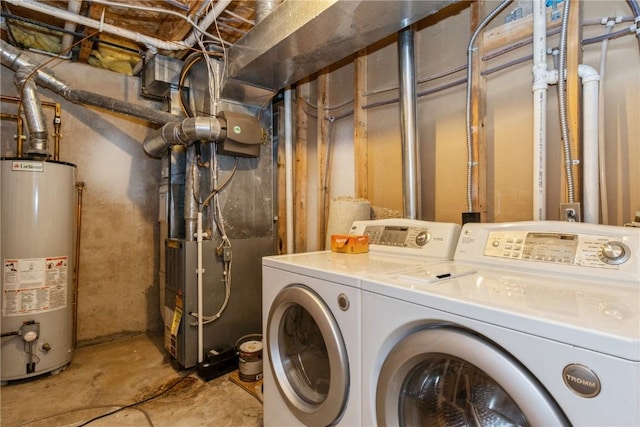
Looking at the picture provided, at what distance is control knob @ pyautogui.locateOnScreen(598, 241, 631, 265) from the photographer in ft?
3.02

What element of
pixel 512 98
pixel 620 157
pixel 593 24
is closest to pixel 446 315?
pixel 620 157

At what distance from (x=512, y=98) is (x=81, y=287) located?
3.35 metres

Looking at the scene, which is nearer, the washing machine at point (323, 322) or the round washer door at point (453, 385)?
the round washer door at point (453, 385)

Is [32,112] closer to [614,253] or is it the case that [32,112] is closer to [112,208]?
[112,208]

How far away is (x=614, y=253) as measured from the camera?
94cm

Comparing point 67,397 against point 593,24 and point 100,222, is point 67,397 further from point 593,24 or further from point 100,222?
point 593,24

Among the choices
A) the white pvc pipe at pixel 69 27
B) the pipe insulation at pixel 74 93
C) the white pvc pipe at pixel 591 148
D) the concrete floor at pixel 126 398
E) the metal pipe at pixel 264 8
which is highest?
the white pvc pipe at pixel 69 27

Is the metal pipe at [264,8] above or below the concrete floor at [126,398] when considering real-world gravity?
above

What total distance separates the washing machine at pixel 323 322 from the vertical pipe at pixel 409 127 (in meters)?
0.24

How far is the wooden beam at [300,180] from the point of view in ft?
→ 8.79

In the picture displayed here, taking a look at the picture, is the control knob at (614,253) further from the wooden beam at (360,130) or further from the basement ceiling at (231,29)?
the wooden beam at (360,130)

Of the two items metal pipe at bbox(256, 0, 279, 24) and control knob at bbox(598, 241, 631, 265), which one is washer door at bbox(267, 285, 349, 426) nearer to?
control knob at bbox(598, 241, 631, 265)

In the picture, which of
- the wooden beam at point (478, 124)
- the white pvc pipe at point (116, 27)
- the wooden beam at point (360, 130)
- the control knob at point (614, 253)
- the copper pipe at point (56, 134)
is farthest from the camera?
the copper pipe at point (56, 134)

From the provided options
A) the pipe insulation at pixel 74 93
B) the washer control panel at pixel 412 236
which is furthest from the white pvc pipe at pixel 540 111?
the pipe insulation at pixel 74 93
